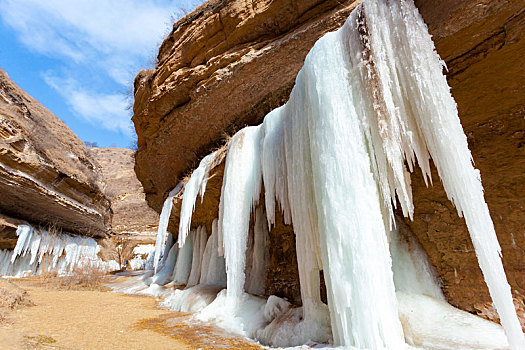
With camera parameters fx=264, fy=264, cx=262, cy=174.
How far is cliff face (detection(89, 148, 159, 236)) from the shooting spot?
21109 mm

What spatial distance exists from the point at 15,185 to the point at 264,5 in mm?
11055

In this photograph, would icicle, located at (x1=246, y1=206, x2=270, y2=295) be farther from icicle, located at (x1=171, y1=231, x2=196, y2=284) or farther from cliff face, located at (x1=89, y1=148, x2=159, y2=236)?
cliff face, located at (x1=89, y1=148, x2=159, y2=236)

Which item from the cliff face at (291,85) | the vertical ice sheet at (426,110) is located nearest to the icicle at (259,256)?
the cliff face at (291,85)

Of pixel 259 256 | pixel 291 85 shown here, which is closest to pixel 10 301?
pixel 259 256

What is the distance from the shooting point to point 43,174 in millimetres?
10422

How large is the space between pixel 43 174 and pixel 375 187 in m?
12.6

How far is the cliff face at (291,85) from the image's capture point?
265 cm

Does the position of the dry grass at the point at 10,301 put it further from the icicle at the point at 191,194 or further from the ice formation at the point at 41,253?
the ice formation at the point at 41,253

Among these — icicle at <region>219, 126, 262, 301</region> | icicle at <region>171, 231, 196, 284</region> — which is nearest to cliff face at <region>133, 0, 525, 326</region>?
icicle at <region>219, 126, 262, 301</region>

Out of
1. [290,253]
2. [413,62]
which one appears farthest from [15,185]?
[413,62]

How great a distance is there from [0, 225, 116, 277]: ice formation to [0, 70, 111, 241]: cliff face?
0.66m

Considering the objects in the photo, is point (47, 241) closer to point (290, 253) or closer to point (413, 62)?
point (290, 253)

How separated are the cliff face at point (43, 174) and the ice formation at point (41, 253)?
66cm

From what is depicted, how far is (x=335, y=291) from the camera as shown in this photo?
222 centimetres
